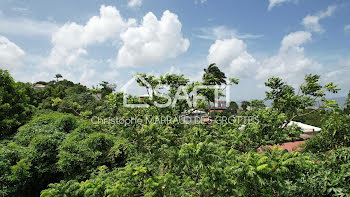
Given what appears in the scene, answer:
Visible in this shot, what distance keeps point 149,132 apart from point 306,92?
414 cm

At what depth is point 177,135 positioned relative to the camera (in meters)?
4.09

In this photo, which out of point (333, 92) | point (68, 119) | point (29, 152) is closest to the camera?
point (333, 92)

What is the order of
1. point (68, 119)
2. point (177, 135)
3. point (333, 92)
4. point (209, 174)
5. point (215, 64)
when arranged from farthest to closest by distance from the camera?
point (215, 64)
point (68, 119)
point (333, 92)
point (177, 135)
point (209, 174)

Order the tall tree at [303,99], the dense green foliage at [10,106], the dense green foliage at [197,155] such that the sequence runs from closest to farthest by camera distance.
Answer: the dense green foliage at [197,155], the tall tree at [303,99], the dense green foliage at [10,106]

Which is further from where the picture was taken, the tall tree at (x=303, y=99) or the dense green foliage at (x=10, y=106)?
the dense green foliage at (x=10, y=106)

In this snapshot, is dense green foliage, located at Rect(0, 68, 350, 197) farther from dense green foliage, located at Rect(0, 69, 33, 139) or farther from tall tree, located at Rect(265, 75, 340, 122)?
dense green foliage, located at Rect(0, 69, 33, 139)

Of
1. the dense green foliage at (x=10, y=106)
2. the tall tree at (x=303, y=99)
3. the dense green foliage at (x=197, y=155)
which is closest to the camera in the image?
the dense green foliage at (x=197, y=155)

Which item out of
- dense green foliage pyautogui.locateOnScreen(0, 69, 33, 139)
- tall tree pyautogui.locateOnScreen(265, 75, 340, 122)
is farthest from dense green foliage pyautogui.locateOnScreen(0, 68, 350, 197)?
dense green foliage pyautogui.locateOnScreen(0, 69, 33, 139)

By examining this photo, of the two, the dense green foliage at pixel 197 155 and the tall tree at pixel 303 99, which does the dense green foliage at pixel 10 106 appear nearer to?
the dense green foliage at pixel 197 155

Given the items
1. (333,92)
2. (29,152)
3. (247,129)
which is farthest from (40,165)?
(333,92)

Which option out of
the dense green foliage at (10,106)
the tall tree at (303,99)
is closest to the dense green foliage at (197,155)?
the tall tree at (303,99)

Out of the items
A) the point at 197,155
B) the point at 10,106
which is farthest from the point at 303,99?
the point at 10,106

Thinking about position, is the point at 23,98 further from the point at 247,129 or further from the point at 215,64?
the point at 215,64

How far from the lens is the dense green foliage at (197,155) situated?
2.74m
